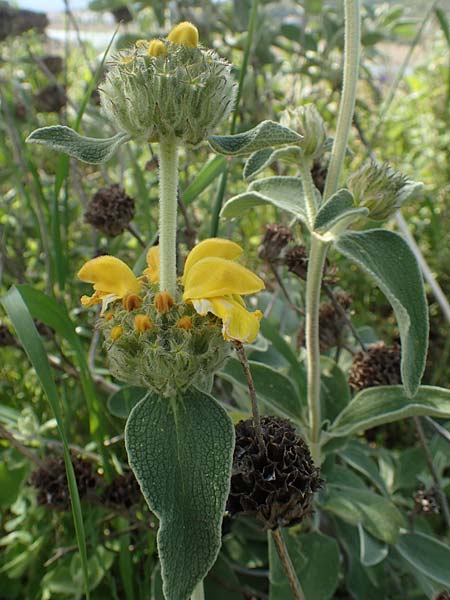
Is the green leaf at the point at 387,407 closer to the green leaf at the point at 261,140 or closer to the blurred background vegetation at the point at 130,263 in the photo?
the blurred background vegetation at the point at 130,263

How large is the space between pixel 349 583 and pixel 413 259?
1.87 feet

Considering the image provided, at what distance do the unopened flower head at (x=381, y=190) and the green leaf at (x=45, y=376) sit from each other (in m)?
0.41

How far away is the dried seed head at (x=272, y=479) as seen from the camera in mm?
624

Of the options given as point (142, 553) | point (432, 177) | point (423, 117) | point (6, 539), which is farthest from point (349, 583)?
point (423, 117)

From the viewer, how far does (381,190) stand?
0.76 metres

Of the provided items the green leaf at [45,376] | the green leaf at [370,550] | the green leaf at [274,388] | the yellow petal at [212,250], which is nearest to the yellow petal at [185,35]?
the yellow petal at [212,250]

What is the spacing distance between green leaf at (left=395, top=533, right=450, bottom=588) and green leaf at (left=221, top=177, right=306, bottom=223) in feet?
1.64

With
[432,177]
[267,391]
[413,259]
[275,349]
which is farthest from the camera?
[432,177]

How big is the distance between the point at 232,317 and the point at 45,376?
0.22 metres

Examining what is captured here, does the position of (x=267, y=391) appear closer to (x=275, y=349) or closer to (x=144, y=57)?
(x=275, y=349)

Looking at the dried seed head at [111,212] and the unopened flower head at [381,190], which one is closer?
the unopened flower head at [381,190]

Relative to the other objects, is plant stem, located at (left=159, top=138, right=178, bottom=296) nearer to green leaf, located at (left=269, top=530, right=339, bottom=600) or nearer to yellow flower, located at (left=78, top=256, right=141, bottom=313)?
yellow flower, located at (left=78, top=256, right=141, bottom=313)

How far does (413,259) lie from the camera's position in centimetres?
70

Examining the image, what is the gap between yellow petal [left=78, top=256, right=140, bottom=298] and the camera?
64cm
